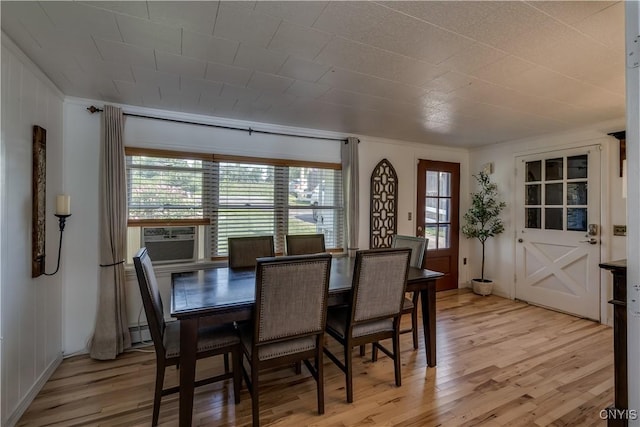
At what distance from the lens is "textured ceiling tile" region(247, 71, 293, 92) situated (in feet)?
7.44

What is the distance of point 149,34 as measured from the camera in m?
1.71

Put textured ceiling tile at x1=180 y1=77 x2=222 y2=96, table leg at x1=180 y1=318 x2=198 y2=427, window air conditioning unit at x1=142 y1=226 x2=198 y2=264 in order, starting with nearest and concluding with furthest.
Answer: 1. table leg at x1=180 y1=318 x2=198 y2=427
2. textured ceiling tile at x1=180 y1=77 x2=222 y2=96
3. window air conditioning unit at x1=142 y1=226 x2=198 y2=264

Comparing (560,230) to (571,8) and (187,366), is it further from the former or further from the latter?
(187,366)

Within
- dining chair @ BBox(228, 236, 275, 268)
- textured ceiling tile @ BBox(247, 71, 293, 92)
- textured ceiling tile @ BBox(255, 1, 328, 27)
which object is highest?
textured ceiling tile @ BBox(247, 71, 293, 92)

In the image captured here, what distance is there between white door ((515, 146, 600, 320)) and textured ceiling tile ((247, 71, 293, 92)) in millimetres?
3689

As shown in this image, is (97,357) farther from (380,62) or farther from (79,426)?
(380,62)

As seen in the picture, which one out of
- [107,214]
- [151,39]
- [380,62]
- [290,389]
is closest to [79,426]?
[290,389]

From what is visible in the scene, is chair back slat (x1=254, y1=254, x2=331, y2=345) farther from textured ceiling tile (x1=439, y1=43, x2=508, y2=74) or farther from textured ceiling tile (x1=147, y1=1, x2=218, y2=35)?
textured ceiling tile (x1=439, y1=43, x2=508, y2=74)

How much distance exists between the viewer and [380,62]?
2.03 meters

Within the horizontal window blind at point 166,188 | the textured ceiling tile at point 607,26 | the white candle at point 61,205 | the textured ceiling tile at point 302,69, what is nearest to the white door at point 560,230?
the textured ceiling tile at point 607,26

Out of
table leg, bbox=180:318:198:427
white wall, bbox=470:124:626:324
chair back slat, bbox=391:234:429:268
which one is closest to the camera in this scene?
table leg, bbox=180:318:198:427

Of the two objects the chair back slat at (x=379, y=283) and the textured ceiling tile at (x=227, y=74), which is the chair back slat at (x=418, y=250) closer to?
the chair back slat at (x=379, y=283)

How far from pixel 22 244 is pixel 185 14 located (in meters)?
1.83

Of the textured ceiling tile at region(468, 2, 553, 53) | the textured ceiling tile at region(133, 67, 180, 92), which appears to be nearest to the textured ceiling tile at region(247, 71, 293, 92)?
the textured ceiling tile at region(133, 67, 180, 92)
